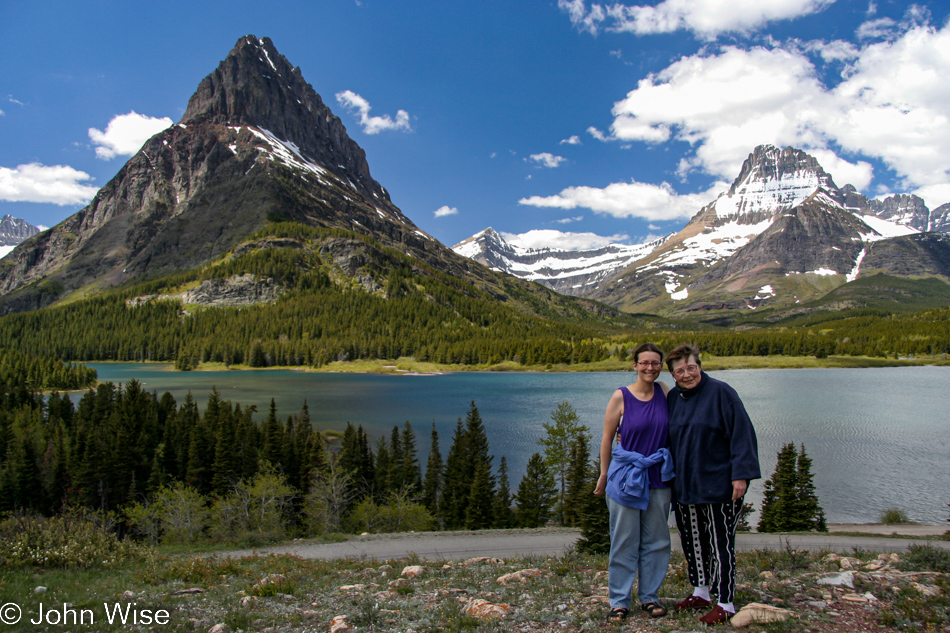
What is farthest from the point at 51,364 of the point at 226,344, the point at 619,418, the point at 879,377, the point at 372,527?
the point at 879,377

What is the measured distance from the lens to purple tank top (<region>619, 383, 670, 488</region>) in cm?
687

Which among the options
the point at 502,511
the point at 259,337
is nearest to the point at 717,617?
the point at 502,511

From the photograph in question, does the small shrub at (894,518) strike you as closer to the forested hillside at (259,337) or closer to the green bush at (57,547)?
the green bush at (57,547)

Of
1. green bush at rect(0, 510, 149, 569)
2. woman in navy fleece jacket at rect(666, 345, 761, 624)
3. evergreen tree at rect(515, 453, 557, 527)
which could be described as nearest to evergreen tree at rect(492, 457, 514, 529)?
evergreen tree at rect(515, 453, 557, 527)

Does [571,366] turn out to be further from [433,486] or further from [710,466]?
[710,466]

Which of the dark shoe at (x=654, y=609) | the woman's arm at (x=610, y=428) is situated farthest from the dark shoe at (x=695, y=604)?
the woman's arm at (x=610, y=428)

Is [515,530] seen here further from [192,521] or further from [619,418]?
[192,521]

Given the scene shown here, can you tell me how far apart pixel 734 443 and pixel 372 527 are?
30227mm

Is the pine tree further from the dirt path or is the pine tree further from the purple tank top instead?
the purple tank top

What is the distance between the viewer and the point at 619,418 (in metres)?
7.12

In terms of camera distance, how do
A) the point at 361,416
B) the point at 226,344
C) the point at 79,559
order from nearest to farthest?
the point at 79,559 → the point at 361,416 → the point at 226,344

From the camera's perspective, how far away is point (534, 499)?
36.0m

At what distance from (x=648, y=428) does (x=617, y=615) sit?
2744 mm

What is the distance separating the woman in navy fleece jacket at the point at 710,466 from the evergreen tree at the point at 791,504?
25710mm
